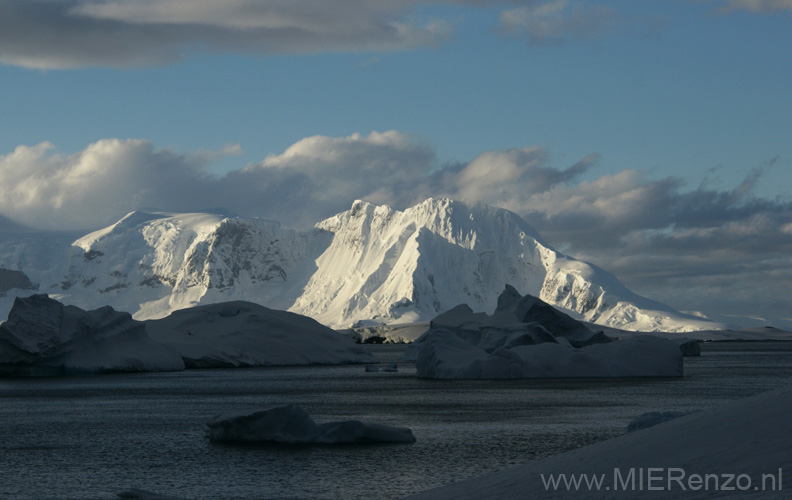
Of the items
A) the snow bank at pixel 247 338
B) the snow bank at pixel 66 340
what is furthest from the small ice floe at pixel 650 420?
the snow bank at pixel 247 338

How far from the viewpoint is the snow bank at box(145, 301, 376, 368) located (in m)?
77.7

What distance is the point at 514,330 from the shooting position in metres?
66.2

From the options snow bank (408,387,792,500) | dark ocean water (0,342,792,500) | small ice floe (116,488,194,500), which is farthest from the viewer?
dark ocean water (0,342,792,500)

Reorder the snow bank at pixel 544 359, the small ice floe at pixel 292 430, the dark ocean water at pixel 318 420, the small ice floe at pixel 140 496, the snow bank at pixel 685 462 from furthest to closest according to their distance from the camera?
the snow bank at pixel 544 359 < the small ice floe at pixel 292 430 < the dark ocean water at pixel 318 420 < the small ice floe at pixel 140 496 < the snow bank at pixel 685 462

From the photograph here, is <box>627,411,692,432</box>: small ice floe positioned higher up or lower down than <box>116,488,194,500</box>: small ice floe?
higher up

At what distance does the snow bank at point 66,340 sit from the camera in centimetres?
5969

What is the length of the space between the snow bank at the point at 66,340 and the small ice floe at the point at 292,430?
38924 millimetres

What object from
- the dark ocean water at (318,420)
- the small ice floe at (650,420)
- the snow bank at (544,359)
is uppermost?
the snow bank at (544,359)

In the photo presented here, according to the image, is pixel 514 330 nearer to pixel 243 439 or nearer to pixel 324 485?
pixel 243 439

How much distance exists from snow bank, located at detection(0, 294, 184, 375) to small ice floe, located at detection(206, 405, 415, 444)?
3892cm

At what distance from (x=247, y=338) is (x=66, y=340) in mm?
21459

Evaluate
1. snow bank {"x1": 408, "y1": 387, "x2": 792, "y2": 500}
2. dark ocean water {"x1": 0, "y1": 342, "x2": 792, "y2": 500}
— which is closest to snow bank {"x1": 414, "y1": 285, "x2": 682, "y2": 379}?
dark ocean water {"x1": 0, "y1": 342, "x2": 792, "y2": 500}

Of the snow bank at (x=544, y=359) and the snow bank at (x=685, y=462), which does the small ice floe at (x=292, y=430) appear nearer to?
the snow bank at (x=685, y=462)

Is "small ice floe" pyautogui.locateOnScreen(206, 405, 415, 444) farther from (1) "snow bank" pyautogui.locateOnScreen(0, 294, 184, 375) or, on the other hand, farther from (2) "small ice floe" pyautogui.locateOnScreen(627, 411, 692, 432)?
(1) "snow bank" pyautogui.locateOnScreen(0, 294, 184, 375)
